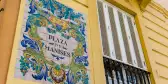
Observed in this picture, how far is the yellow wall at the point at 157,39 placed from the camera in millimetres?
4637

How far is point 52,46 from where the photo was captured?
3.01 meters

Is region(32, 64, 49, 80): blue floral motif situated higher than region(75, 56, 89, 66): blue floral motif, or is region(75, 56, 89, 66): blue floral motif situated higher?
region(75, 56, 89, 66): blue floral motif

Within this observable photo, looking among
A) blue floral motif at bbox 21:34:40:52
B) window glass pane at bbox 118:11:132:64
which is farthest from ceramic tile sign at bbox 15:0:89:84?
window glass pane at bbox 118:11:132:64

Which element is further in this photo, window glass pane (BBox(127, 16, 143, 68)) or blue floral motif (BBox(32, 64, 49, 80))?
window glass pane (BBox(127, 16, 143, 68))

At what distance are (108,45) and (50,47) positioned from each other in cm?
133

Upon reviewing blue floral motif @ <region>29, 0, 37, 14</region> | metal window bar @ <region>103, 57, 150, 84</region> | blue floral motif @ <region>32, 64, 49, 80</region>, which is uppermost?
blue floral motif @ <region>29, 0, 37, 14</region>

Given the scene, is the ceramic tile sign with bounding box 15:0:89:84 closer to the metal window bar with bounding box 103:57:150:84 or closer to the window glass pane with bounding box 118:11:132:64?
the metal window bar with bounding box 103:57:150:84

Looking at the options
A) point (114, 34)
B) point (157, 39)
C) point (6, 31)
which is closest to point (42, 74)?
point (6, 31)

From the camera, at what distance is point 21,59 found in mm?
2619

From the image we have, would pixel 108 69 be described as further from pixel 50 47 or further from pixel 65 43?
pixel 50 47

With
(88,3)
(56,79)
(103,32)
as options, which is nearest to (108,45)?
(103,32)

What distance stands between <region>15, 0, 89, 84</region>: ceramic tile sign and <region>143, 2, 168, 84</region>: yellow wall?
1833 mm

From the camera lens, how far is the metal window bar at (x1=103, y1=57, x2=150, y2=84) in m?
3.71

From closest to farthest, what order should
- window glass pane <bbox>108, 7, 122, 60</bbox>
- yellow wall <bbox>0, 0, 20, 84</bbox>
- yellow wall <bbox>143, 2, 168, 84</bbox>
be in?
yellow wall <bbox>0, 0, 20, 84</bbox> < window glass pane <bbox>108, 7, 122, 60</bbox> < yellow wall <bbox>143, 2, 168, 84</bbox>
